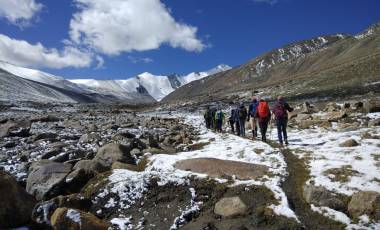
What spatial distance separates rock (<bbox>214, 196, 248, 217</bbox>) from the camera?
11891mm

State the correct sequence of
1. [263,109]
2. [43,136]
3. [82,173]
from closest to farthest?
1. [82,173]
2. [263,109]
3. [43,136]

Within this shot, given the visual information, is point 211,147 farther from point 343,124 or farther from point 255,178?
point 343,124

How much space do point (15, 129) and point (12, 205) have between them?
1769cm

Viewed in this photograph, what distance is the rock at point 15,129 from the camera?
2781 cm

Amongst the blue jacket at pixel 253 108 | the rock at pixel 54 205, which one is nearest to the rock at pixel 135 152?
the rock at pixel 54 205

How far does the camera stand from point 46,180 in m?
14.5

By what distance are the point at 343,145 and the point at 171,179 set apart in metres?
7.62

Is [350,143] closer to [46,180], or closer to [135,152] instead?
[135,152]

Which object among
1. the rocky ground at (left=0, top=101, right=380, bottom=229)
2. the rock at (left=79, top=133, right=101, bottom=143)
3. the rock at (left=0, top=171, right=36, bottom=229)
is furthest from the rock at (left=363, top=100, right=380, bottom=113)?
the rock at (left=0, top=171, right=36, bottom=229)

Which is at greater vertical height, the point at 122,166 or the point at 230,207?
the point at 122,166

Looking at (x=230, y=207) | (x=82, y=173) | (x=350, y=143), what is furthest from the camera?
(x=350, y=143)

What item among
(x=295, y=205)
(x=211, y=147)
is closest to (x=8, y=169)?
(x=211, y=147)

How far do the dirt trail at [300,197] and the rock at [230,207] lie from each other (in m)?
1.45

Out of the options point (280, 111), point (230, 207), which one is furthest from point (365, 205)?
point (280, 111)
